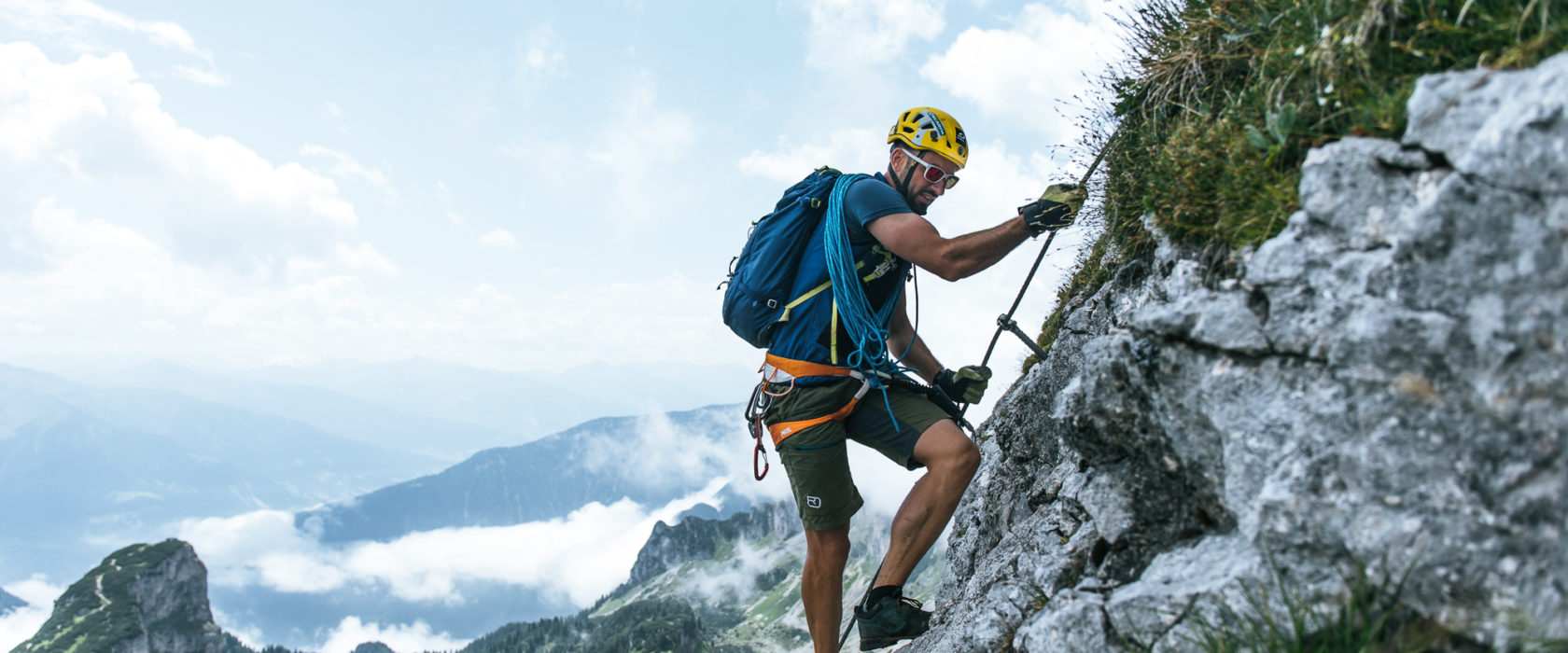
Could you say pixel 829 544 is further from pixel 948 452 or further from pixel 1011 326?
pixel 1011 326

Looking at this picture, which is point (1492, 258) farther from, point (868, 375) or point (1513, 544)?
point (868, 375)

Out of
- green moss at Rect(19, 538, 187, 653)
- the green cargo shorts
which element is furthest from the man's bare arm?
green moss at Rect(19, 538, 187, 653)

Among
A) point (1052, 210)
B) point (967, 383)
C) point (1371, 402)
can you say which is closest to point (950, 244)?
point (1052, 210)

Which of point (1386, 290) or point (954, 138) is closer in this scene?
point (1386, 290)

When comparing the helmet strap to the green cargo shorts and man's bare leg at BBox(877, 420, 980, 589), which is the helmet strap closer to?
the green cargo shorts

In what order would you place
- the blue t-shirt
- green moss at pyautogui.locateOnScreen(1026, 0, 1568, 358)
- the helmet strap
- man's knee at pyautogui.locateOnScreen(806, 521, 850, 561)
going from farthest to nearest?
the helmet strap, man's knee at pyautogui.locateOnScreen(806, 521, 850, 561), the blue t-shirt, green moss at pyautogui.locateOnScreen(1026, 0, 1568, 358)

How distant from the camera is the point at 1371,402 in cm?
362

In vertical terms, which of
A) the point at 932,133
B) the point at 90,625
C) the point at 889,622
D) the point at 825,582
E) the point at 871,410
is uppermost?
the point at 90,625

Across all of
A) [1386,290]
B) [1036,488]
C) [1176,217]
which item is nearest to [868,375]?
[1036,488]

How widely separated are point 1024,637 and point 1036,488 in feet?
9.00

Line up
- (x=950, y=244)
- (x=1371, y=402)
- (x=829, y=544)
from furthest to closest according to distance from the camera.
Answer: (x=829, y=544)
(x=950, y=244)
(x=1371, y=402)

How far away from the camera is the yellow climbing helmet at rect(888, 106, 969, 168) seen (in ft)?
22.9

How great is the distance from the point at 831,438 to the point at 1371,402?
399 centimetres

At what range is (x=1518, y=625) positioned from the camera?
3115 millimetres
